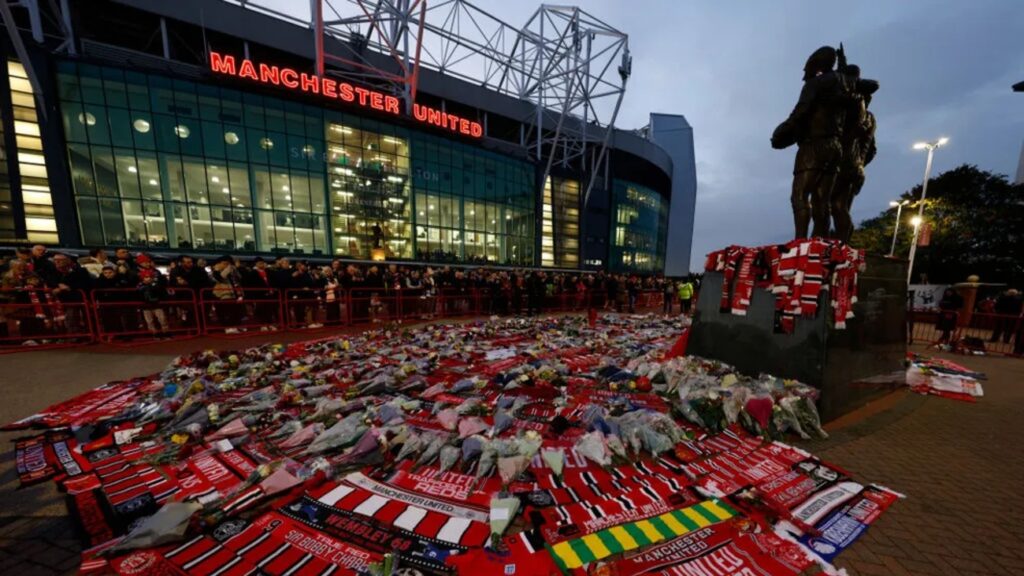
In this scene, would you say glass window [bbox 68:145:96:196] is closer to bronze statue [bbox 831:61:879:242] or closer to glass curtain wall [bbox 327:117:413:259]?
glass curtain wall [bbox 327:117:413:259]

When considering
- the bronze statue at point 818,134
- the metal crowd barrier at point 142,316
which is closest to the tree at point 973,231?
the bronze statue at point 818,134

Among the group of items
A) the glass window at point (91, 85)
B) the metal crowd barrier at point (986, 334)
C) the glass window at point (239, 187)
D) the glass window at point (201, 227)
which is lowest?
the metal crowd barrier at point (986, 334)

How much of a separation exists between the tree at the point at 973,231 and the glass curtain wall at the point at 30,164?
5114 cm

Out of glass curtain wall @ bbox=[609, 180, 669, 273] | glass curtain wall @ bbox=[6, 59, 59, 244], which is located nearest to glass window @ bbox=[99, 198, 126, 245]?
glass curtain wall @ bbox=[6, 59, 59, 244]

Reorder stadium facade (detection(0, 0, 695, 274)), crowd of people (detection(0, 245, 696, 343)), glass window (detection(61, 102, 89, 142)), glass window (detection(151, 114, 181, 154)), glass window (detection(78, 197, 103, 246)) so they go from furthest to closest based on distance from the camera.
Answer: glass window (detection(151, 114, 181, 154))
glass window (detection(78, 197, 103, 246))
glass window (detection(61, 102, 89, 142))
stadium facade (detection(0, 0, 695, 274))
crowd of people (detection(0, 245, 696, 343))

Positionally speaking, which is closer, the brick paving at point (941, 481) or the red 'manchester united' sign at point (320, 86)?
the brick paving at point (941, 481)

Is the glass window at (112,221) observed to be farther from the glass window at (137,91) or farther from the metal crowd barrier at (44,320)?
the metal crowd barrier at (44,320)

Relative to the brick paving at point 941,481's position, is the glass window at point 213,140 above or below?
above

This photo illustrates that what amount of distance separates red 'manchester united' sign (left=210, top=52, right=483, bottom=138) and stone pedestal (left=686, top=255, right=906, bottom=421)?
24.2 metres

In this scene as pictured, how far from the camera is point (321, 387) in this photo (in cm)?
470

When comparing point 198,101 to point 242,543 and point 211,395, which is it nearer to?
point 211,395

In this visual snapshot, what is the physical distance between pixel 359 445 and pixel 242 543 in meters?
1.04

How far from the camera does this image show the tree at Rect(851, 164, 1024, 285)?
70.1 feet

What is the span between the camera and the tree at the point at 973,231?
70.1 feet
